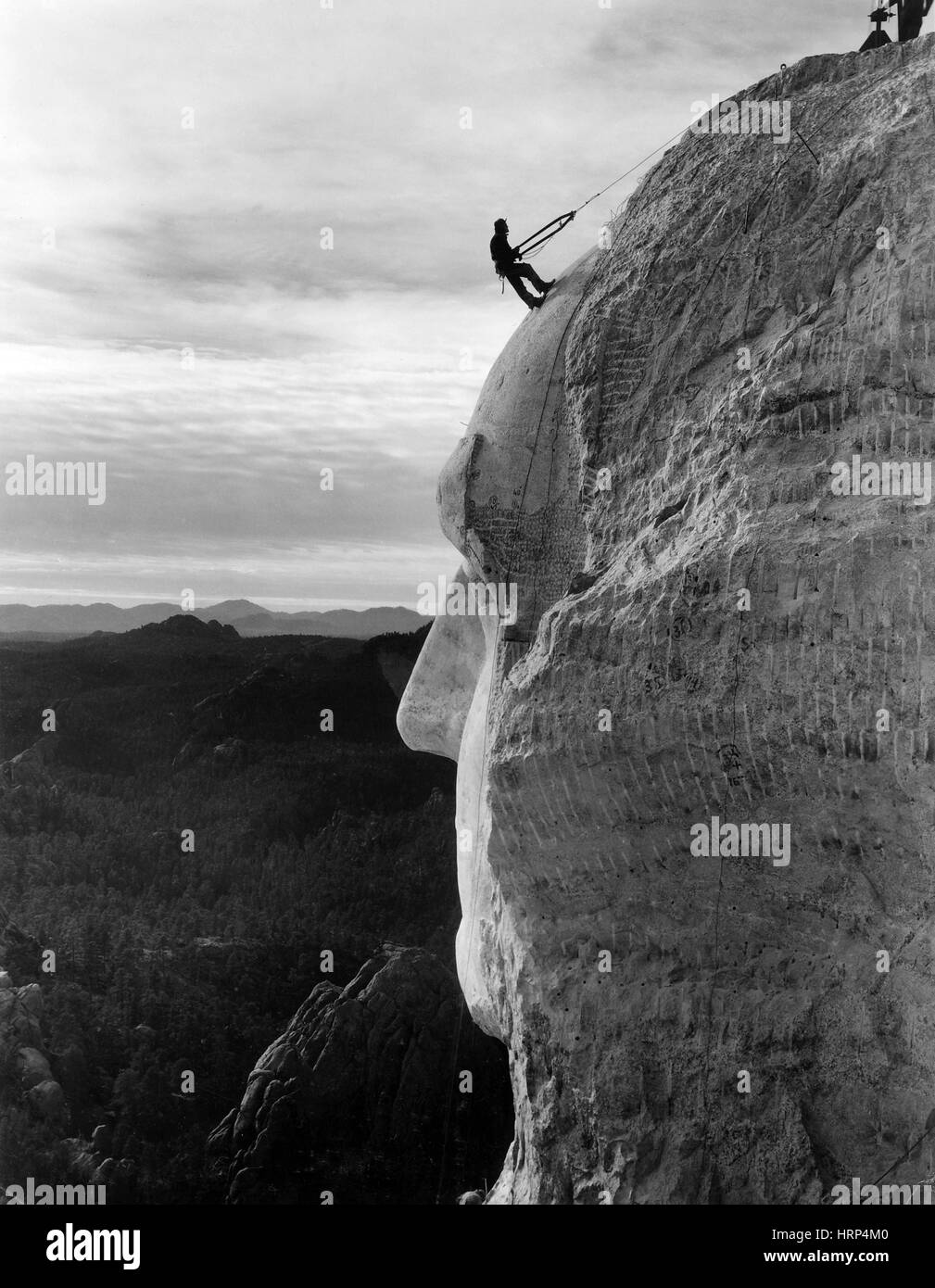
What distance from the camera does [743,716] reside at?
16.2 feet

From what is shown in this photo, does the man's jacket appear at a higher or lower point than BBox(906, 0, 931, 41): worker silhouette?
lower

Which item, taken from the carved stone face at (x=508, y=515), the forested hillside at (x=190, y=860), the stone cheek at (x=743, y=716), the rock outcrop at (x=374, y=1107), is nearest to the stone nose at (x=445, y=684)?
the carved stone face at (x=508, y=515)

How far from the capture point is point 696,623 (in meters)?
4.99

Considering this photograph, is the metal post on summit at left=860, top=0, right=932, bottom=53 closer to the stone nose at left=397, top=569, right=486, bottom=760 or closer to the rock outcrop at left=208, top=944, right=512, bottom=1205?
the stone nose at left=397, top=569, right=486, bottom=760

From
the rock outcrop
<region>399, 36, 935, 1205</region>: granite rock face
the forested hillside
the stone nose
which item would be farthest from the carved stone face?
the forested hillside

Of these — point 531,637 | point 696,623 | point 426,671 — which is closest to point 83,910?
point 426,671

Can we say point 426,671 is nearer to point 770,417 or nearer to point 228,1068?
point 770,417

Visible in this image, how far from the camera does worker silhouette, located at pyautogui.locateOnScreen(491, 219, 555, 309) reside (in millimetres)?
6344

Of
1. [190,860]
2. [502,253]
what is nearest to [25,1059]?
[190,860]

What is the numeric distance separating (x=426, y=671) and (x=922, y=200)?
3246 millimetres

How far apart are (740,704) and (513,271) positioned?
2478 mm

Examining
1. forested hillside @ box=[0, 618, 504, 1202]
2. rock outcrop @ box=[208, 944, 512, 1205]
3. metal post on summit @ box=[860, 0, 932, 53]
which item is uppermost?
metal post on summit @ box=[860, 0, 932, 53]

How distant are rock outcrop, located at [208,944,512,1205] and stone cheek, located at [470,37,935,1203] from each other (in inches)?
303

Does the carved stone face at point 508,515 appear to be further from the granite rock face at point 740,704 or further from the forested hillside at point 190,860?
the forested hillside at point 190,860
